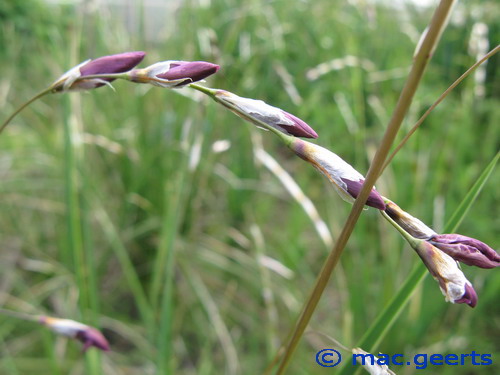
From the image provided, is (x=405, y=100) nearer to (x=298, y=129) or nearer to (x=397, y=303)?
(x=298, y=129)

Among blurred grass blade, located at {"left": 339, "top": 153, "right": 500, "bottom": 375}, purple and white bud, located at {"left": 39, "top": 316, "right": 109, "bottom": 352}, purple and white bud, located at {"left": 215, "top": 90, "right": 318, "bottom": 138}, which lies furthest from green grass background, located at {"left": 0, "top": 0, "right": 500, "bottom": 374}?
purple and white bud, located at {"left": 215, "top": 90, "right": 318, "bottom": 138}

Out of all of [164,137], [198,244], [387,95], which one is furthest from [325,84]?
[198,244]

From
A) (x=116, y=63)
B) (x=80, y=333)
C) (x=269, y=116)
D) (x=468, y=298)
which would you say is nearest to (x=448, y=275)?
(x=468, y=298)

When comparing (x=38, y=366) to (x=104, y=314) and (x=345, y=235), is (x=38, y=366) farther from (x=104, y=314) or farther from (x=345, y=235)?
(x=345, y=235)

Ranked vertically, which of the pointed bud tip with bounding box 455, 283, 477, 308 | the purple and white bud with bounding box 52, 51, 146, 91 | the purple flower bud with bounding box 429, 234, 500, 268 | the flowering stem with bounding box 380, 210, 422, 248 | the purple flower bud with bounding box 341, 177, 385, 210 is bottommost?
the pointed bud tip with bounding box 455, 283, 477, 308

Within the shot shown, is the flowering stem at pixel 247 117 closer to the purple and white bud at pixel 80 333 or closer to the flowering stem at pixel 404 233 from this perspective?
the flowering stem at pixel 404 233

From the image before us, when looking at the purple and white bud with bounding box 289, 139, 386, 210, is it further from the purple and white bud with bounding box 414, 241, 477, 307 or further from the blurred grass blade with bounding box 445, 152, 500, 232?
the blurred grass blade with bounding box 445, 152, 500, 232
